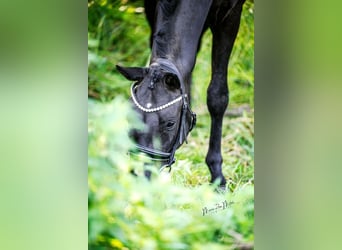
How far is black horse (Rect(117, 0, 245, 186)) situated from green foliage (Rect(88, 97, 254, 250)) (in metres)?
0.05

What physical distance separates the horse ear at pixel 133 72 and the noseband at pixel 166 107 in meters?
0.02

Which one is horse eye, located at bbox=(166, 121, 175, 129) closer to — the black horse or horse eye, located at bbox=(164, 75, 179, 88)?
the black horse

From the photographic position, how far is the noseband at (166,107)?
1114 millimetres

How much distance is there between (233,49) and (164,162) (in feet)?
1.21

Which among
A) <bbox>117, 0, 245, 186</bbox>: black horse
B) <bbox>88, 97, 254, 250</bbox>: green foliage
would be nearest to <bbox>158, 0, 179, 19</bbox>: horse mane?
<bbox>117, 0, 245, 186</bbox>: black horse

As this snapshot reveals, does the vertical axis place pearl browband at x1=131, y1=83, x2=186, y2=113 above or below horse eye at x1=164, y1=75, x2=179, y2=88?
below

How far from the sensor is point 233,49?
3.82ft

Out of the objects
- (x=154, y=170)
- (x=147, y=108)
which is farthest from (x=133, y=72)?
(x=154, y=170)

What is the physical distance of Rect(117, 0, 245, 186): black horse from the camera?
112cm

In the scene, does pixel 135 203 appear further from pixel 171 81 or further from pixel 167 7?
pixel 167 7

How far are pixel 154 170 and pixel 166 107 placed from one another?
0.57ft

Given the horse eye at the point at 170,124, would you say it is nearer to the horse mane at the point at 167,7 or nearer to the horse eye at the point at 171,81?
the horse eye at the point at 171,81

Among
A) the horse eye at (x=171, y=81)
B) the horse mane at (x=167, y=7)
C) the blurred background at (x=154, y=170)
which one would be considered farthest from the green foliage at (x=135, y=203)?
the horse mane at (x=167, y=7)
